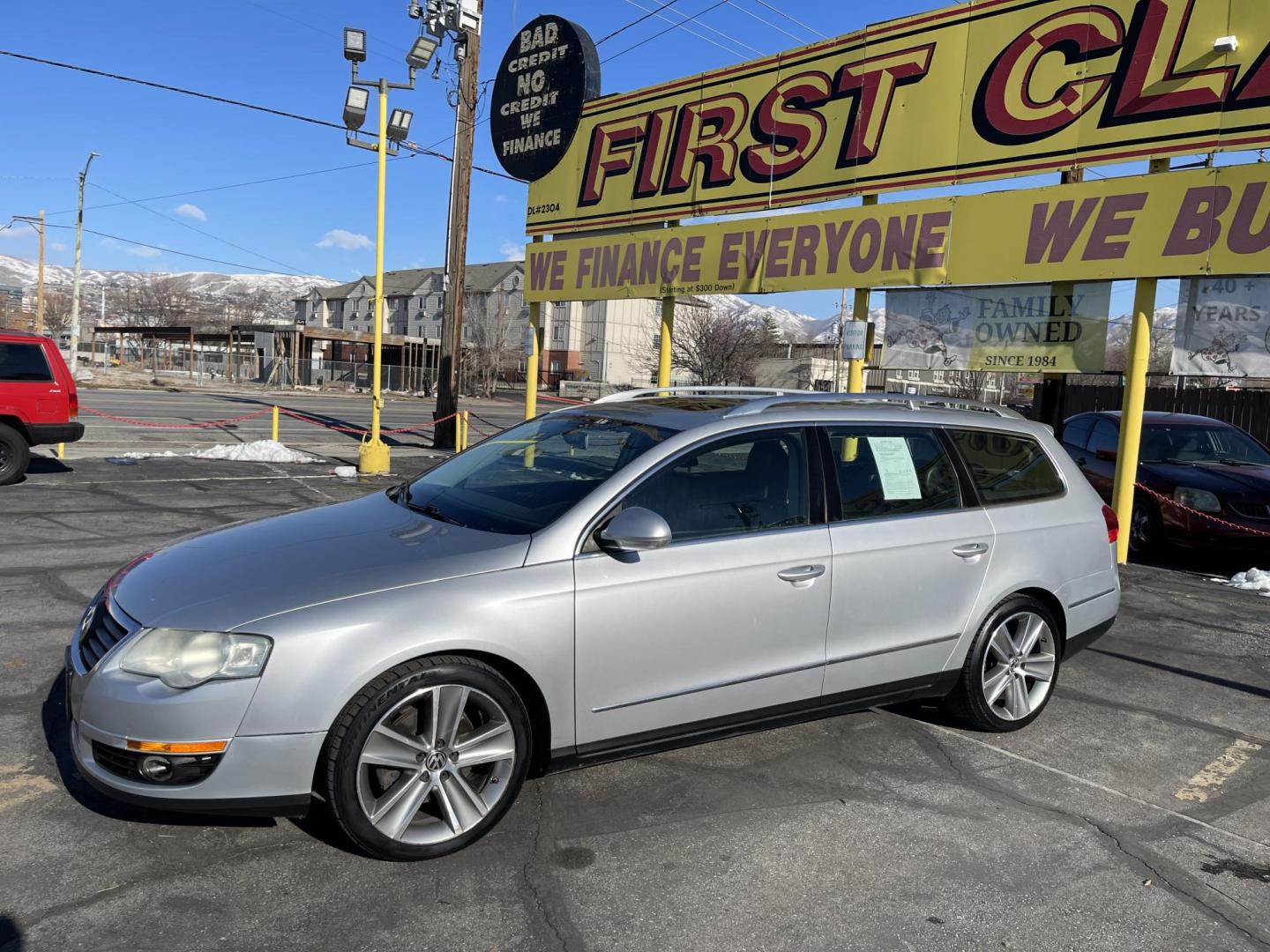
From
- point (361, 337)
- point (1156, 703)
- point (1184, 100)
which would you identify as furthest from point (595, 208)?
point (361, 337)

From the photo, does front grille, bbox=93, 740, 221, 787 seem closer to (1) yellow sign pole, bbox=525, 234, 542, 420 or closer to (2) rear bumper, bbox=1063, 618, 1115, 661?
(2) rear bumper, bbox=1063, 618, 1115, 661

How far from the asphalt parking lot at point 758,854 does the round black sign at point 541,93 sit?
1039 centimetres

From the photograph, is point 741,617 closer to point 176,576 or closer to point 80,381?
point 176,576

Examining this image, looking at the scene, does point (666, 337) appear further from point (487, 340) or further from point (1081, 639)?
point (487, 340)

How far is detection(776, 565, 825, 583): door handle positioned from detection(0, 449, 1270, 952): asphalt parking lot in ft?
2.94

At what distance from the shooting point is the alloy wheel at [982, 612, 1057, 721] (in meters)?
4.48

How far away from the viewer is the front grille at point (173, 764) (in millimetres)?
2836

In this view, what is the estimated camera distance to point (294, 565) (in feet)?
10.7

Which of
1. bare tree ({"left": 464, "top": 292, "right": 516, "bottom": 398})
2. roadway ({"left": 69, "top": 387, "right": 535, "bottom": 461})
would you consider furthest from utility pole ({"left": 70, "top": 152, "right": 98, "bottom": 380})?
bare tree ({"left": 464, "top": 292, "right": 516, "bottom": 398})

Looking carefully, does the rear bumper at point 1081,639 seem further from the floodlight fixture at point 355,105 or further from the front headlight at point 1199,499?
the floodlight fixture at point 355,105

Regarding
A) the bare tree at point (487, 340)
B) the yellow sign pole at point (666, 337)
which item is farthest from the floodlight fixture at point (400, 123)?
the bare tree at point (487, 340)

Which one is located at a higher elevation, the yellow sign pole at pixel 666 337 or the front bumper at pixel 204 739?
the yellow sign pole at pixel 666 337

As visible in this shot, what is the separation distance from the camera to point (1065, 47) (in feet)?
27.7

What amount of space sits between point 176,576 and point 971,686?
11.5 feet
